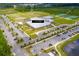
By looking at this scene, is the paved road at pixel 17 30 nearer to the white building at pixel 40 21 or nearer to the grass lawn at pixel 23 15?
the grass lawn at pixel 23 15

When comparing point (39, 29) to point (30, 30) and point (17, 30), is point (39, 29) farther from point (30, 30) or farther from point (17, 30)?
point (17, 30)

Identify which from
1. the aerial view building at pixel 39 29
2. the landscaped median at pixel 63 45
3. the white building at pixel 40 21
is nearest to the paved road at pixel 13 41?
the aerial view building at pixel 39 29

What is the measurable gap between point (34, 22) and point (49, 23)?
0.64 feet

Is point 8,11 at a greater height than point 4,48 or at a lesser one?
greater

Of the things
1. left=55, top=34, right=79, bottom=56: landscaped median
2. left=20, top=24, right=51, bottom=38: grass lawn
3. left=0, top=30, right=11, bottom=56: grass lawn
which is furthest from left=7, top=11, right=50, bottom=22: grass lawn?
left=55, top=34, right=79, bottom=56: landscaped median

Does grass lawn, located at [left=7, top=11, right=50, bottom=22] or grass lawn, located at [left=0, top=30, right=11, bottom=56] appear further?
grass lawn, located at [left=7, top=11, right=50, bottom=22]

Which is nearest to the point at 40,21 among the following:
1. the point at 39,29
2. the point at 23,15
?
the point at 39,29

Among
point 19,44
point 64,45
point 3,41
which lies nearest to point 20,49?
point 19,44

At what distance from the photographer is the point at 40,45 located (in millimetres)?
2328

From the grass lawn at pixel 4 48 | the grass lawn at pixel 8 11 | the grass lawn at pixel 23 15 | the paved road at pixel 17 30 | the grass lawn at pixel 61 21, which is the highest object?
the grass lawn at pixel 8 11

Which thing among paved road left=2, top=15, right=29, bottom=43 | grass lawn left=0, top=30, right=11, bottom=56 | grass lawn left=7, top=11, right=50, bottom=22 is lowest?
grass lawn left=0, top=30, right=11, bottom=56

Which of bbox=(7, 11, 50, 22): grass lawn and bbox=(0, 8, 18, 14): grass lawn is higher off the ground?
bbox=(0, 8, 18, 14): grass lawn

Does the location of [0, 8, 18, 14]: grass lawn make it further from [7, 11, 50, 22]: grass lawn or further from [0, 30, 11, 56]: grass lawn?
[0, 30, 11, 56]: grass lawn

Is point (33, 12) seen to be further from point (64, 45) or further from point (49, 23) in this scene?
point (64, 45)
